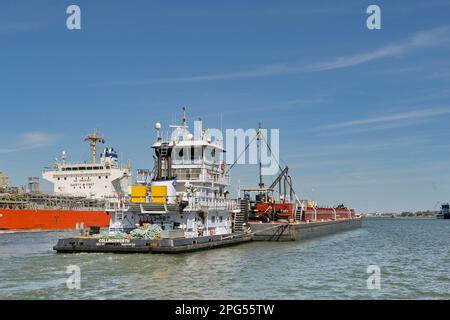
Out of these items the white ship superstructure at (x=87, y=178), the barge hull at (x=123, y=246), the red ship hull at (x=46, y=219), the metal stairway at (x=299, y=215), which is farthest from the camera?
the white ship superstructure at (x=87, y=178)

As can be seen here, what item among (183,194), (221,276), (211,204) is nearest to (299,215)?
(211,204)

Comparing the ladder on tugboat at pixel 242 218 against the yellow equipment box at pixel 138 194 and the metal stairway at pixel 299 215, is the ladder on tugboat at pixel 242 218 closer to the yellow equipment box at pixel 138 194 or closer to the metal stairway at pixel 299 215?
the metal stairway at pixel 299 215

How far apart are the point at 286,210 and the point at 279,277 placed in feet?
95.7

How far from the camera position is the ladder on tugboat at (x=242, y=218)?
44.6m

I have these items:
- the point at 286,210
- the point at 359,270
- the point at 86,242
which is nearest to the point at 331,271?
the point at 359,270

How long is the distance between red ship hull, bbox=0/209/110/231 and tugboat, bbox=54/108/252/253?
22.4 m

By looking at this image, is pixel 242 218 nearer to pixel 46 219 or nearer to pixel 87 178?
pixel 46 219

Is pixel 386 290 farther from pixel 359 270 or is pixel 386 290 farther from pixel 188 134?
pixel 188 134

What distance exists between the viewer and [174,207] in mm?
32906

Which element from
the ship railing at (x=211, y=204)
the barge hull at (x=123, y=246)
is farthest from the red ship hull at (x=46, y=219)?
the barge hull at (x=123, y=246)

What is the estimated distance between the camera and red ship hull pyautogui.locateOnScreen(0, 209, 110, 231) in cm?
5834

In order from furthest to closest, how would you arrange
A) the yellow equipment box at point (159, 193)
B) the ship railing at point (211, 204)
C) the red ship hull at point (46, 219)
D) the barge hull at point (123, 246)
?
the red ship hull at point (46, 219) < the ship railing at point (211, 204) < the yellow equipment box at point (159, 193) < the barge hull at point (123, 246)

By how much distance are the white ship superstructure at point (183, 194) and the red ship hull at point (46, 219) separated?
73.3ft
